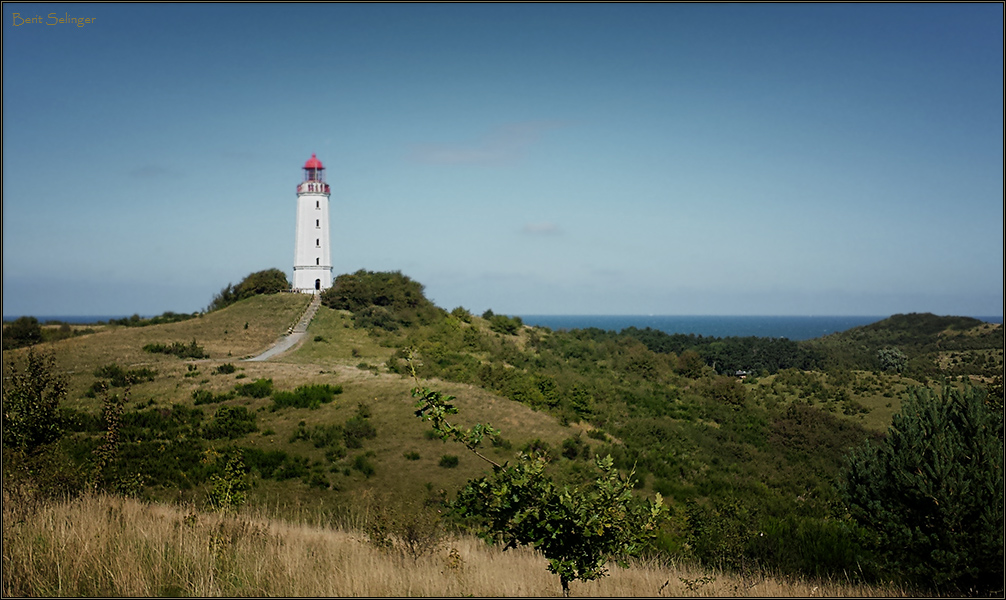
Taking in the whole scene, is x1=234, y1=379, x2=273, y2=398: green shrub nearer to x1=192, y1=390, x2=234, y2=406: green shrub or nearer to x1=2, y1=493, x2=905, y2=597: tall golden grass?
x1=192, y1=390, x2=234, y2=406: green shrub

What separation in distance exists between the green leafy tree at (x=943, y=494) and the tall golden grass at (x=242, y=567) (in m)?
0.66

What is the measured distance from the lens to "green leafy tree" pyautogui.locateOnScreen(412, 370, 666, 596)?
207 inches

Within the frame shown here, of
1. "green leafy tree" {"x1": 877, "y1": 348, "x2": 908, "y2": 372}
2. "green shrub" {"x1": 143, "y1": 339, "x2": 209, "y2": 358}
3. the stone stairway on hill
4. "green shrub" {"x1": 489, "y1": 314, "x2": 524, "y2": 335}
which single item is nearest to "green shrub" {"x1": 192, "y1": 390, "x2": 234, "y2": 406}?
"green shrub" {"x1": 143, "y1": 339, "x2": 209, "y2": 358}

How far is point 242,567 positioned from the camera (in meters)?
6.20

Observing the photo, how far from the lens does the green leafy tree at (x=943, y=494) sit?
623 cm

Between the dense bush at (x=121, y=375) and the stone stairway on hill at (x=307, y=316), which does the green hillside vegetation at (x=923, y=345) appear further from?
the stone stairway on hill at (x=307, y=316)

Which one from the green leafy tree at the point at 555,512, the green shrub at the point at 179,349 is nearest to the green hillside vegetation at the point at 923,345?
the green leafy tree at the point at 555,512

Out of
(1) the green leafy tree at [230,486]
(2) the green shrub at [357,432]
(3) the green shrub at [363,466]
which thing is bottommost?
(3) the green shrub at [363,466]

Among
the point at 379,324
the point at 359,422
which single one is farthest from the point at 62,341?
the point at 359,422

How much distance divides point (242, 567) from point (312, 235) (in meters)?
49.1

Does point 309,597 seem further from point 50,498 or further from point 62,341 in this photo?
point 62,341

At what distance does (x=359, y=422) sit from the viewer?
74.4ft

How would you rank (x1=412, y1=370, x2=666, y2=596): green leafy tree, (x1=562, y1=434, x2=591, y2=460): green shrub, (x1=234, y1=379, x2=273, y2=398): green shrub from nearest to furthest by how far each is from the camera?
(x1=412, y1=370, x2=666, y2=596): green leafy tree
(x1=562, y1=434, x2=591, y2=460): green shrub
(x1=234, y1=379, x2=273, y2=398): green shrub

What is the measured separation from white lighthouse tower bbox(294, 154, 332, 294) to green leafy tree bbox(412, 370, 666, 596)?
1970 inches
